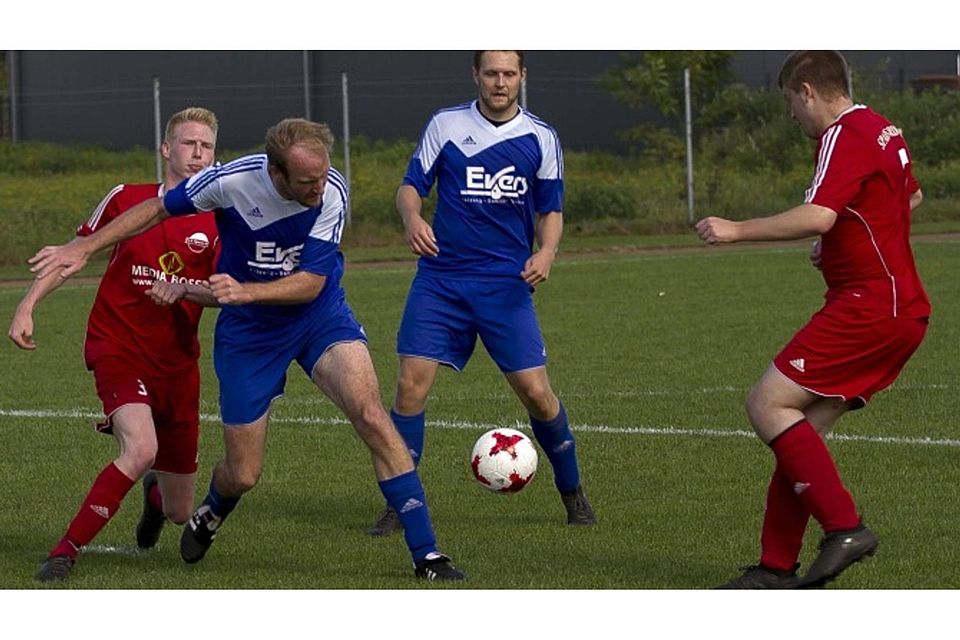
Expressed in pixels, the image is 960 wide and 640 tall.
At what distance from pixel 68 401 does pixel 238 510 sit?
4.24 m

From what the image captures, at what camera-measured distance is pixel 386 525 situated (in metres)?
8.45

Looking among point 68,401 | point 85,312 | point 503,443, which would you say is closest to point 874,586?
point 503,443

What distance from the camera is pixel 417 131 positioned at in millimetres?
39531

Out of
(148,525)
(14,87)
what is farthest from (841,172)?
(14,87)

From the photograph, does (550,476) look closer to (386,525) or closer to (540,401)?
(540,401)

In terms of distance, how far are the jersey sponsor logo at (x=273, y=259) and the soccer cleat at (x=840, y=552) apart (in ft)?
8.05

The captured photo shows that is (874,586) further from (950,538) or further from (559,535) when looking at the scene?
(559,535)

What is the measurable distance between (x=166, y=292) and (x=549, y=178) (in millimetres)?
2205

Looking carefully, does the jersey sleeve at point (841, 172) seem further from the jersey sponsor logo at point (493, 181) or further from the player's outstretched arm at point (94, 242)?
the player's outstretched arm at point (94, 242)

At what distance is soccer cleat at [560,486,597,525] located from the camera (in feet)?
28.0

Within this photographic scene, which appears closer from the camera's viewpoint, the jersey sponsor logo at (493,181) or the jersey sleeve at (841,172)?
the jersey sleeve at (841,172)

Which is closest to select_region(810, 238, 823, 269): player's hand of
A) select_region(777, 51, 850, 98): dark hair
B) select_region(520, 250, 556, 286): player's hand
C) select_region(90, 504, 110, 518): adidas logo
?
select_region(777, 51, 850, 98): dark hair

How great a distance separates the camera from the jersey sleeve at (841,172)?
21.3 ft

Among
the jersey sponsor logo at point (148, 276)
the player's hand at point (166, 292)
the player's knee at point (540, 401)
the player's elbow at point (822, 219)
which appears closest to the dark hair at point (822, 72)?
the player's elbow at point (822, 219)
